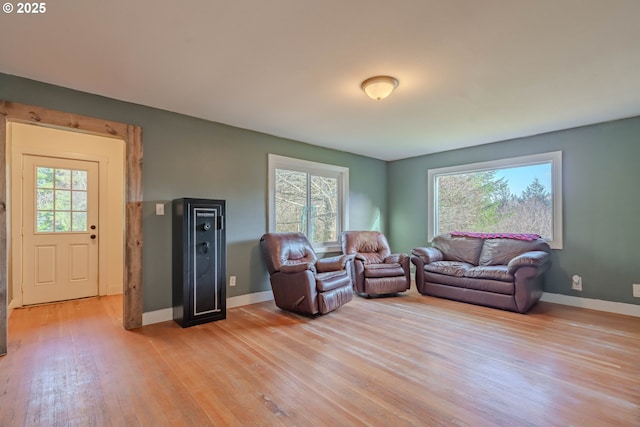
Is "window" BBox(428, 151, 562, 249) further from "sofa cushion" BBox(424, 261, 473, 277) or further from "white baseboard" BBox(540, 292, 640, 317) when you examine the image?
"sofa cushion" BBox(424, 261, 473, 277)

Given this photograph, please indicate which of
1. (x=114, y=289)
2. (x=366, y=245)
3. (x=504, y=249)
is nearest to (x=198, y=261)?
(x=114, y=289)

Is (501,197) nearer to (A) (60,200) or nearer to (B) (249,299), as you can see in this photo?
(B) (249,299)

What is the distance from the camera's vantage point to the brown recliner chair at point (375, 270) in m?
4.39

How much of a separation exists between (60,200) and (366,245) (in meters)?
4.45

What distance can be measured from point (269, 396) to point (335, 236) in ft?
11.5

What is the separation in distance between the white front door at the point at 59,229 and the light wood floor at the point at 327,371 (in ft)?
2.37

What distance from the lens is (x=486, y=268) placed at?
4.03 meters

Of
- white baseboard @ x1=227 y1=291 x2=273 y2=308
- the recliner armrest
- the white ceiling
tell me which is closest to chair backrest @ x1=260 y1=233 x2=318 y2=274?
white baseboard @ x1=227 y1=291 x2=273 y2=308

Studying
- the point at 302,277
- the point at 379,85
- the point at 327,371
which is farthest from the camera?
the point at 302,277

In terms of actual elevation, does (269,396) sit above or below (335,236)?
Answer: below

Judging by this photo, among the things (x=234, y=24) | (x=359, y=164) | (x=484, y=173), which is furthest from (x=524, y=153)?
(x=234, y=24)

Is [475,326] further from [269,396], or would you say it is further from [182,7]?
[182,7]

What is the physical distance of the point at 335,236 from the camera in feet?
17.5

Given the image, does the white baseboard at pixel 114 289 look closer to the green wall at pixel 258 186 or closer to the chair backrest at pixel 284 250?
the green wall at pixel 258 186
